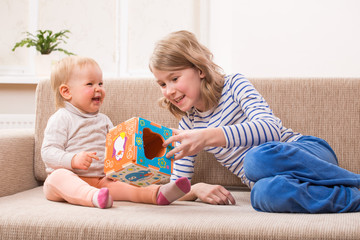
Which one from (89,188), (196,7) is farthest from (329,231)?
(196,7)

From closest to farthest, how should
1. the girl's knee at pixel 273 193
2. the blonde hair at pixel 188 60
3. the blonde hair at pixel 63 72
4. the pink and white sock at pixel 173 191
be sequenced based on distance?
the girl's knee at pixel 273 193 → the pink and white sock at pixel 173 191 → the blonde hair at pixel 188 60 → the blonde hair at pixel 63 72

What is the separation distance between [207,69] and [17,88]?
223 centimetres

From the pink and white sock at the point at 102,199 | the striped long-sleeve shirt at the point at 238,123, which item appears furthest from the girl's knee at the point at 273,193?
the pink and white sock at the point at 102,199

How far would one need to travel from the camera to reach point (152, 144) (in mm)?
1241

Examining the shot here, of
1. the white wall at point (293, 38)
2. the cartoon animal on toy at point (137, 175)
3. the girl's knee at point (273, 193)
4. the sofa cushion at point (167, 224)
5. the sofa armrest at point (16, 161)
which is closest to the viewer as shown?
the sofa cushion at point (167, 224)

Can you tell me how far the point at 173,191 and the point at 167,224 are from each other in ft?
0.98

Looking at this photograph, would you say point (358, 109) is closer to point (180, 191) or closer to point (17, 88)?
point (180, 191)

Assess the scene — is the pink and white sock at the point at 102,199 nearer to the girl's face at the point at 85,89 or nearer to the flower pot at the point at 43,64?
the girl's face at the point at 85,89

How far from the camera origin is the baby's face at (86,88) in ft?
5.02

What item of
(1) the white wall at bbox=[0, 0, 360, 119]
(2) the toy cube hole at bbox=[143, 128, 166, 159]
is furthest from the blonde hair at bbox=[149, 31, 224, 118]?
(1) the white wall at bbox=[0, 0, 360, 119]

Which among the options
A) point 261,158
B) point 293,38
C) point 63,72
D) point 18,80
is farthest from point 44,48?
point 261,158

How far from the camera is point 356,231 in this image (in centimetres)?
84

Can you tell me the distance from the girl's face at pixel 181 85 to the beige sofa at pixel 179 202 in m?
0.26

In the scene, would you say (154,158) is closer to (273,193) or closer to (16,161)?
(273,193)
